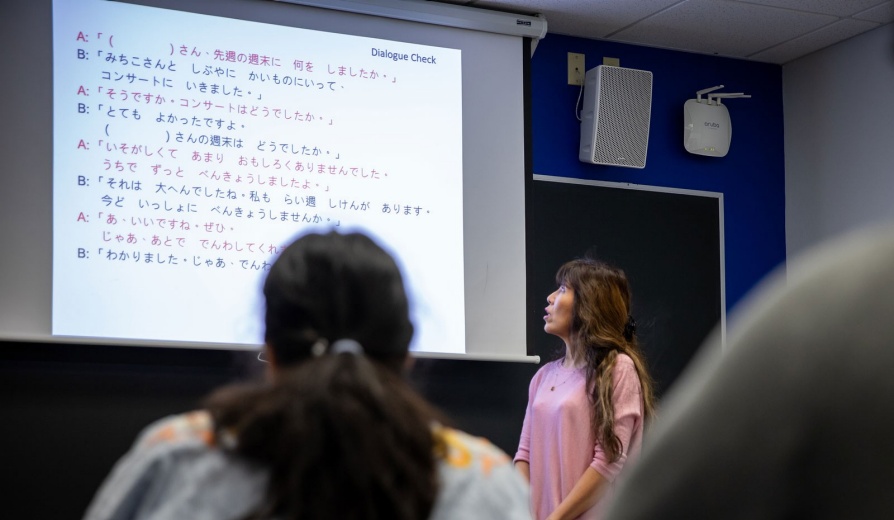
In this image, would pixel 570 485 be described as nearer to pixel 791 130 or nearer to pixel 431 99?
pixel 431 99

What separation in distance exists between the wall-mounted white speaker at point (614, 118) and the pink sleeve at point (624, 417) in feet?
4.95

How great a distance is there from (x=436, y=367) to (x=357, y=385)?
8.13 ft

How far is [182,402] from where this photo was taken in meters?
3.25

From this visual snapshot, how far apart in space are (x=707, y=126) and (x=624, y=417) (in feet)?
6.71

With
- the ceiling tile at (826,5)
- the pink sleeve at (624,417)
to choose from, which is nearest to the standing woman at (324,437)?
the pink sleeve at (624,417)

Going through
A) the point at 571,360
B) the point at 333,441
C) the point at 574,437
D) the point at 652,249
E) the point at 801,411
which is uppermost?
the point at 652,249

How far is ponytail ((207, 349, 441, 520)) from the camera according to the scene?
101cm

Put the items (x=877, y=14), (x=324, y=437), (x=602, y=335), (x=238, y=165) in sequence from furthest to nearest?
(x=877, y=14) → (x=238, y=165) → (x=602, y=335) → (x=324, y=437)

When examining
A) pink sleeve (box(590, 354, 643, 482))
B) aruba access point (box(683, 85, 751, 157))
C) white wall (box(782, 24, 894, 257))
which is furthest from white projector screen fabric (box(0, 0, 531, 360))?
white wall (box(782, 24, 894, 257))

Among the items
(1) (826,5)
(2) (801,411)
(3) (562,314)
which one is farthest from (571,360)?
(2) (801,411)

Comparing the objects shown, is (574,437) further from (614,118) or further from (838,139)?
(838,139)

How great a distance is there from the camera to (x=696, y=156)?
15.0ft

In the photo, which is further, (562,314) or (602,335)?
(562,314)

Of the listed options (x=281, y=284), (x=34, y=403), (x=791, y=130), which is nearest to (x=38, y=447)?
(x=34, y=403)
